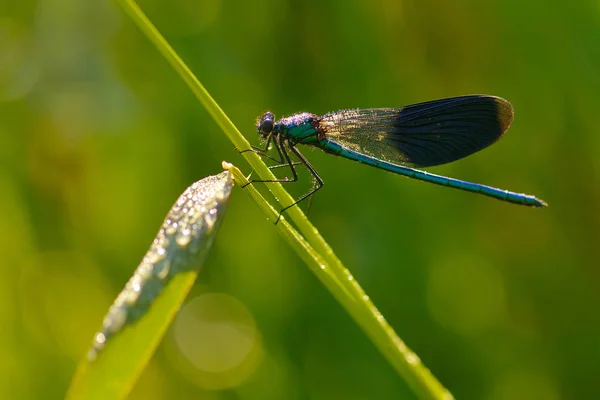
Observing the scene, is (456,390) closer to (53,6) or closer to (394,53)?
(394,53)

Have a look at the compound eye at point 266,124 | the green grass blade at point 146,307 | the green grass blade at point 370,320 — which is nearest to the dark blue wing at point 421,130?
the compound eye at point 266,124

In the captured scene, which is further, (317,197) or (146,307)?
(317,197)

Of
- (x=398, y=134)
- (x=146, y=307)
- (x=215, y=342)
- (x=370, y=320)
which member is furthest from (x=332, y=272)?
(x=398, y=134)

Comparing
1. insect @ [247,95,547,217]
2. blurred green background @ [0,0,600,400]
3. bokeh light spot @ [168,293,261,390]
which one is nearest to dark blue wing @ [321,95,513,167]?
insect @ [247,95,547,217]

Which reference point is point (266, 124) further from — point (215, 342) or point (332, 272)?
point (332, 272)

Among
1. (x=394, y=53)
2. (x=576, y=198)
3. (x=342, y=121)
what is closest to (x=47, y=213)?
(x=342, y=121)

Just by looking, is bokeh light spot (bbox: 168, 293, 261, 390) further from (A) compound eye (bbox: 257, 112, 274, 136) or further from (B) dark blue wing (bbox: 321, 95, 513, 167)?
(B) dark blue wing (bbox: 321, 95, 513, 167)

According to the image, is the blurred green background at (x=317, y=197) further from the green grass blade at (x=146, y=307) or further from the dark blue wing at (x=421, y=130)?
the green grass blade at (x=146, y=307)
